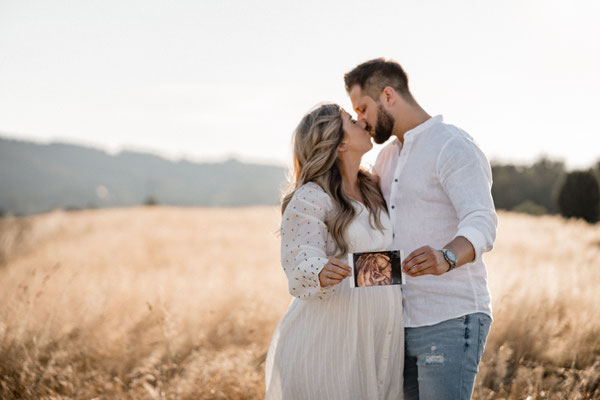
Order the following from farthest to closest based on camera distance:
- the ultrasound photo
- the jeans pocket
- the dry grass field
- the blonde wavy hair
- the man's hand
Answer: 1. the dry grass field
2. the blonde wavy hair
3. the jeans pocket
4. the ultrasound photo
5. the man's hand

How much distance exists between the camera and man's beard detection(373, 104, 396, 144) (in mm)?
3387

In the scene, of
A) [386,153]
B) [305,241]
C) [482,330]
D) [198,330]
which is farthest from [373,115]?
[198,330]

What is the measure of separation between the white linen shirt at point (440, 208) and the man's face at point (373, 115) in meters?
0.28

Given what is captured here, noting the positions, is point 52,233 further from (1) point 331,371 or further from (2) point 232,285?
(1) point 331,371

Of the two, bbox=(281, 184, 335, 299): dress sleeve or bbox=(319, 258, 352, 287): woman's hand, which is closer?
bbox=(319, 258, 352, 287): woman's hand

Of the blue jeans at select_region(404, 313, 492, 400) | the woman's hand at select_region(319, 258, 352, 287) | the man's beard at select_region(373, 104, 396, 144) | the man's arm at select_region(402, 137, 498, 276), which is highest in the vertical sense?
the man's beard at select_region(373, 104, 396, 144)

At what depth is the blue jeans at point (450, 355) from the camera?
275cm

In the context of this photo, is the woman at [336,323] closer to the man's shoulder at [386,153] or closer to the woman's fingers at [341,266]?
the woman's fingers at [341,266]

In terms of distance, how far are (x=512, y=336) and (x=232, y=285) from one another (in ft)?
14.7

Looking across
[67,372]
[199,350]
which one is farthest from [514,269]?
[67,372]

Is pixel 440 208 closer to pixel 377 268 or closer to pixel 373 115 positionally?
pixel 377 268

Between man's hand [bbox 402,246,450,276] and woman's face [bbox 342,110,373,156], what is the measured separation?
4.09 feet

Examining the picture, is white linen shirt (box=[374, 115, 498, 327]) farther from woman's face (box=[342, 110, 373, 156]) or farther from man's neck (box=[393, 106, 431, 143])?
woman's face (box=[342, 110, 373, 156])

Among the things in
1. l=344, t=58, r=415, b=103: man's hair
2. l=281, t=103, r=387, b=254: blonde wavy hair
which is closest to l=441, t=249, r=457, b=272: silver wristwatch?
l=281, t=103, r=387, b=254: blonde wavy hair
